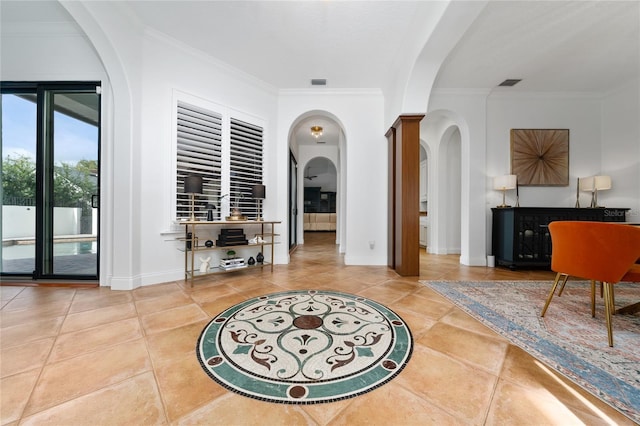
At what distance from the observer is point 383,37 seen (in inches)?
108

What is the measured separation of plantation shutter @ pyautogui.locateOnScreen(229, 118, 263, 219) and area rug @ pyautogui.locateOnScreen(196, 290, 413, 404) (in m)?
1.81

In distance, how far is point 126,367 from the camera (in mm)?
1242

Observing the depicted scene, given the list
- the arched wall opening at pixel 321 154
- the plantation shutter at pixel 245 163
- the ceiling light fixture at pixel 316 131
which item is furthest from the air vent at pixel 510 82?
the plantation shutter at pixel 245 163

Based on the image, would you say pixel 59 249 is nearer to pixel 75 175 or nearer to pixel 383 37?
pixel 75 175

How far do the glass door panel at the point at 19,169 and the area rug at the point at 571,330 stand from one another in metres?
5.08

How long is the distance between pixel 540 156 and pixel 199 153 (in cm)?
568

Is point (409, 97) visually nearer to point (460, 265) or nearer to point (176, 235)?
point (460, 265)

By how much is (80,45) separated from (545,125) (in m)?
7.11

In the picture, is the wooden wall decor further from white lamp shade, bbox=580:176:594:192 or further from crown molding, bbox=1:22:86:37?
crown molding, bbox=1:22:86:37

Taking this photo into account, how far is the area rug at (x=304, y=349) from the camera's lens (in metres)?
1.11

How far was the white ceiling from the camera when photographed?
2.34 meters

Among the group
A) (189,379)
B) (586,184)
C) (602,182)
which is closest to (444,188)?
(586,184)

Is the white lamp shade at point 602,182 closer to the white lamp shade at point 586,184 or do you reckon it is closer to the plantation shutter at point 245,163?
the white lamp shade at point 586,184

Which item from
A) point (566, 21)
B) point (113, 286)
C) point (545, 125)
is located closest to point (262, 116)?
point (113, 286)
